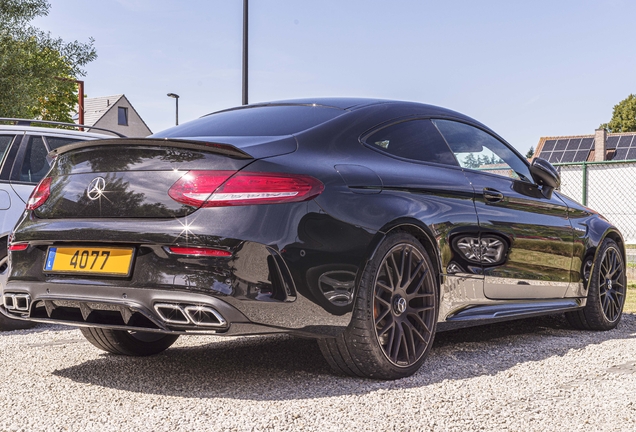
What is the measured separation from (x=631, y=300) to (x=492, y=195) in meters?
5.51

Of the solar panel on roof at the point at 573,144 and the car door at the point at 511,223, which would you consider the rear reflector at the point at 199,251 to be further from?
the solar panel on roof at the point at 573,144

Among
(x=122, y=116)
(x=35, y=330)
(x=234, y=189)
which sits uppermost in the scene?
(x=122, y=116)

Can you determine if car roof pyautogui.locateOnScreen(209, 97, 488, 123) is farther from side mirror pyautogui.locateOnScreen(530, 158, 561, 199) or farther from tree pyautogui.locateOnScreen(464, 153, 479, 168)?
side mirror pyautogui.locateOnScreen(530, 158, 561, 199)

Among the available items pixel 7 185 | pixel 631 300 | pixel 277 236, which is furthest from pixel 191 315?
pixel 631 300

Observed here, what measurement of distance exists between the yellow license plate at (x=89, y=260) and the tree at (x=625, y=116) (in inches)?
3095

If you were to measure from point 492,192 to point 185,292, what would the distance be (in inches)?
91.0

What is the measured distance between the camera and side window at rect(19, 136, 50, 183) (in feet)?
20.3

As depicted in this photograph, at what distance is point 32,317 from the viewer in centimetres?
378

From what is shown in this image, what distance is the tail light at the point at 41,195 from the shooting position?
3941 mm

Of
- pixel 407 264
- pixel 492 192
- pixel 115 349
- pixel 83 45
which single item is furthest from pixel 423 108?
pixel 83 45

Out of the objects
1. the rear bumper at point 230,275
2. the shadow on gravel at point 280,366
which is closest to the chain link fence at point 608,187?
the shadow on gravel at point 280,366

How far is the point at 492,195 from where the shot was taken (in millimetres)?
4820

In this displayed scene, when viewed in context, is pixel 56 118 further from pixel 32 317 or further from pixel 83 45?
pixel 32 317

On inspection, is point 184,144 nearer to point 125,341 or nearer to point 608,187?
point 125,341
